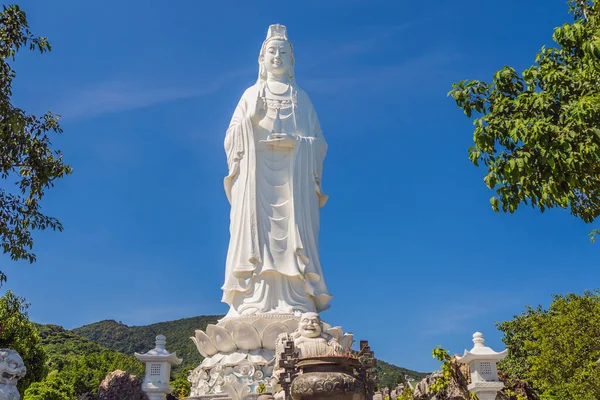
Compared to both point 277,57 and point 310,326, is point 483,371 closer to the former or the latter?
point 310,326

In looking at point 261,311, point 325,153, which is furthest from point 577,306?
point 261,311

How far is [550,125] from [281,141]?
818 cm

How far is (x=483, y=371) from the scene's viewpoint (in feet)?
30.0

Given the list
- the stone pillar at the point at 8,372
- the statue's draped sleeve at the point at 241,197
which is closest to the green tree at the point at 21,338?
the statue's draped sleeve at the point at 241,197

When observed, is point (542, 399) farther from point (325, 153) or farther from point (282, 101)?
point (282, 101)

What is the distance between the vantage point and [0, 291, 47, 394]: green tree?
1844cm

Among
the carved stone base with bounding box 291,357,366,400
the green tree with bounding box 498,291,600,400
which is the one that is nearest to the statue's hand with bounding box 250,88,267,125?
the carved stone base with bounding box 291,357,366,400

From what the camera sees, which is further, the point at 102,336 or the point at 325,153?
the point at 102,336

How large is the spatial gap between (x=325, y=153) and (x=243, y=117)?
78.4 inches

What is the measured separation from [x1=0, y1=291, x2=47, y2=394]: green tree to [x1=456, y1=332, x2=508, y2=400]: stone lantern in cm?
1325

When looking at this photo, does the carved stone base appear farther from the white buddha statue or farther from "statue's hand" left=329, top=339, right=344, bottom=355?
the white buddha statue

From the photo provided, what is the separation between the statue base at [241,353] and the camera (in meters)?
11.9

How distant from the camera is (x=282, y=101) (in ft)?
48.8

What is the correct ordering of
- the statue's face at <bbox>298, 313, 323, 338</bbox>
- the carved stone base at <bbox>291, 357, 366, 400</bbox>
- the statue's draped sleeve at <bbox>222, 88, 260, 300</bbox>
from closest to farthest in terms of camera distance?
1. the carved stone base at <bbox>291, 357, 366, 400</bbox>
2. the statue's face at <bbox>298, 313, 323, 338</bbox>
3. the statue's draped sleeve at <bbox>222, 88, 260, 300</bbox>
